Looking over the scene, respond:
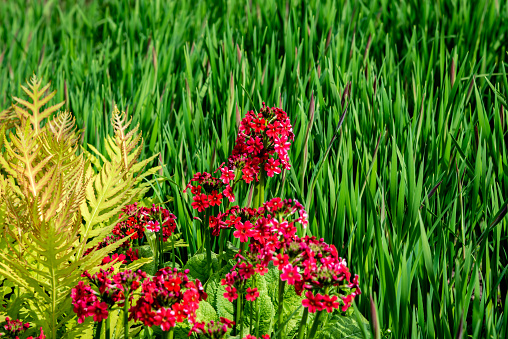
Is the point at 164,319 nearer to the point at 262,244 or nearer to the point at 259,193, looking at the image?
the point at 262,244

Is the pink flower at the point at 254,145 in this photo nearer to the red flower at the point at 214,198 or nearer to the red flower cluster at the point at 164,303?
the red flower at the point at 214,198

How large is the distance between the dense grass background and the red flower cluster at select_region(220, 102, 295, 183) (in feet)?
0.88

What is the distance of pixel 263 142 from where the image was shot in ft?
4.08

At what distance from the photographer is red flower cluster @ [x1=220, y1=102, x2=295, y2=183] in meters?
1.20

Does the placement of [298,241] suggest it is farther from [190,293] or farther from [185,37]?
[185,37]

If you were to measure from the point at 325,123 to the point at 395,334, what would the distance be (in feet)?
3.34

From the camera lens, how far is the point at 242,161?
1293 mm

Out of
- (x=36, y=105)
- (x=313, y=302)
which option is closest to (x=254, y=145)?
(x=313, y=302)

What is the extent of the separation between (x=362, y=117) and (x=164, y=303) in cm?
124

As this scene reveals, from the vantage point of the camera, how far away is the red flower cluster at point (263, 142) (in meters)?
1.20

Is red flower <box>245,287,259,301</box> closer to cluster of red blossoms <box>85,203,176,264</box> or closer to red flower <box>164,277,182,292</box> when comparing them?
red flower <box>164,277,182,292</box>

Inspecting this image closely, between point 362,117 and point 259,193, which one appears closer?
point 259,193

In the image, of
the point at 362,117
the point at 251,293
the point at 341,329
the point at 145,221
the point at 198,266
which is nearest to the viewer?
the point at 251,293

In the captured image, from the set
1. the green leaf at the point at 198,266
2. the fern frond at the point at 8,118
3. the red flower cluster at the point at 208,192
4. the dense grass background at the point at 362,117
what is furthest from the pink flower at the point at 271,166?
the fern frond at the point at 8,118
